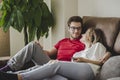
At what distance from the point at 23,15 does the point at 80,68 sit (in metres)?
1.31

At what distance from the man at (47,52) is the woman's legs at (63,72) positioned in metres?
0.33

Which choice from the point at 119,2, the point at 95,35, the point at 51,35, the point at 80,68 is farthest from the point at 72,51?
the point at 51,35

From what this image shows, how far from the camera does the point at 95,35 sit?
2.44 meters

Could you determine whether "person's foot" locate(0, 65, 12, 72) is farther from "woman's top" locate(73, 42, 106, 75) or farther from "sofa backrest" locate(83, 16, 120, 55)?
"sofa backrest" locate(83, 16, 120, 55)

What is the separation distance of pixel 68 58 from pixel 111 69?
731mm

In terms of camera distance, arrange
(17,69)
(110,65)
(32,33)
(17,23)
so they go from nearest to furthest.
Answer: (110,65), (17,69), (17,23), (32,33)

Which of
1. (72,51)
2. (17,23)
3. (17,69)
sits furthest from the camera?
(17,23)

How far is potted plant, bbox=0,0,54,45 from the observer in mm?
3088

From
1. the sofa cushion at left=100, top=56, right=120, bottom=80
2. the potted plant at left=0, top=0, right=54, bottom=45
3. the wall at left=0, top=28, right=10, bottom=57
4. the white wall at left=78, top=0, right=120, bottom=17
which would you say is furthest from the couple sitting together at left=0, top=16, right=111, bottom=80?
the wall at left=0, top=28, right=10, bottom=57

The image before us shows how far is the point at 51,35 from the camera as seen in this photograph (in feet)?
11.8

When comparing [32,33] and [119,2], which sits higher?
[119,2]

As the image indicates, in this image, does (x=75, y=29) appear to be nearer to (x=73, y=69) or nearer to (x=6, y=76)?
(x=73, y=69)

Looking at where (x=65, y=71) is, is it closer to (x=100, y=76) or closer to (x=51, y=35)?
(x=100, y=76)

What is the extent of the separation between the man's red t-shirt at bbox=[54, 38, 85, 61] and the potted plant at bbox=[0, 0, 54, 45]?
608 mm
